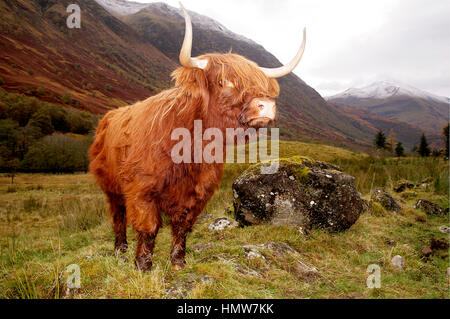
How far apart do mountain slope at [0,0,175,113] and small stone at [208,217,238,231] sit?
35022 mm

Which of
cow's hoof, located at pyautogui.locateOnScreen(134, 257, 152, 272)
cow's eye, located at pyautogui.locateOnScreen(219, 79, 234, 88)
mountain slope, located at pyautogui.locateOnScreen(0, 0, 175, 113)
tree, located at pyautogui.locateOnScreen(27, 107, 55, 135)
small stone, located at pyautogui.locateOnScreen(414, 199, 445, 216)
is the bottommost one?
small stone, located at pyautogui.locateOnScreen(414, 199, 445, 216)

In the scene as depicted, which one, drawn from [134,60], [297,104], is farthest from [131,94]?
[297,104]

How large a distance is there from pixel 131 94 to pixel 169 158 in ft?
223

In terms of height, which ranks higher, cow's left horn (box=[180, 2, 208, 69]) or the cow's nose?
cow's left horn (box=[180, 2, 208, 69])

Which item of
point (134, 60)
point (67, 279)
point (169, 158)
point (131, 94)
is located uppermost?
point (134, 60)

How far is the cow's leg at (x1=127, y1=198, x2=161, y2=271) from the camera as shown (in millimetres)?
2211

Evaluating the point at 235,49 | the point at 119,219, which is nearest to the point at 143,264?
the point at 119,219

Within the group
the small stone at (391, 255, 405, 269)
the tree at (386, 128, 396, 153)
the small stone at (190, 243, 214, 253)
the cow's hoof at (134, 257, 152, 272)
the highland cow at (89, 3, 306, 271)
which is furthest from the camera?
the tree at (386, 128, 396, 153)

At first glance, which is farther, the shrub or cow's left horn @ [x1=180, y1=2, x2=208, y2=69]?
the shrub

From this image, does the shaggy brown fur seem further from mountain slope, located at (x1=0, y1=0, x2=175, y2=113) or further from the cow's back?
mountain slope, located at (x1=0, y1=0, x2=175, y2=113)

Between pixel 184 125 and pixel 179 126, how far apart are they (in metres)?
0.05

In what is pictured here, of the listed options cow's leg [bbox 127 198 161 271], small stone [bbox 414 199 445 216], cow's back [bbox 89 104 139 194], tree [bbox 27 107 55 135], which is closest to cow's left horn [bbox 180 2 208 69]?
cow's back [bbox 89 104 139 194]

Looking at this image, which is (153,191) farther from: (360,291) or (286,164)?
(286,164)
